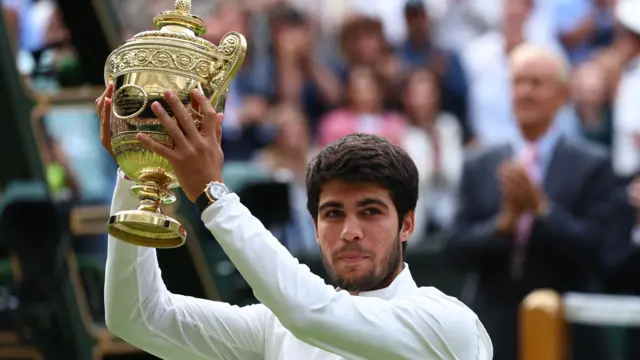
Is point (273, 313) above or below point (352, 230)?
below

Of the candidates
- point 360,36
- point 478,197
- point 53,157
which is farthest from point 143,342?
point 360,36

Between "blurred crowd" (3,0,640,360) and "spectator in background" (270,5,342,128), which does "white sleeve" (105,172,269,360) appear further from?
"spectator in background" (270,5,342,128)

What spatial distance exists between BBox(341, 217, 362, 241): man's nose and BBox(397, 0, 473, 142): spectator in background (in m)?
4.73

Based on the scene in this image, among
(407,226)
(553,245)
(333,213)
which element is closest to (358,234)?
(333,213)

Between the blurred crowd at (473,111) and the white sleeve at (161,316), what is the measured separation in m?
2.67

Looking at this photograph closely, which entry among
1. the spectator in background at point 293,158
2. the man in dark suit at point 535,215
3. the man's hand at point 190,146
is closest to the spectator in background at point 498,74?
the spectator in background at point 293,158

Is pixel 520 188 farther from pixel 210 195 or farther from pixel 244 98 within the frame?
pixel 210 195

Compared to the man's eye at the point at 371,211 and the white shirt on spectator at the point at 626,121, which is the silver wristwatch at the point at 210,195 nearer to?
the man's eye at the point at 371,211

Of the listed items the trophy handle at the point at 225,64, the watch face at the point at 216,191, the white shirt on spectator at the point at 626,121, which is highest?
the white shirt on spectator at the point at 626,121

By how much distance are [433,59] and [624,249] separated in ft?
8.15

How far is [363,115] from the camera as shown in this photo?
328 inches

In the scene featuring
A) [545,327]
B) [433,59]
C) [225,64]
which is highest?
[433,59]

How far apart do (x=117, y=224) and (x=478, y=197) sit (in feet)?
11.9

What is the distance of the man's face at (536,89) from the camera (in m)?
6.41
